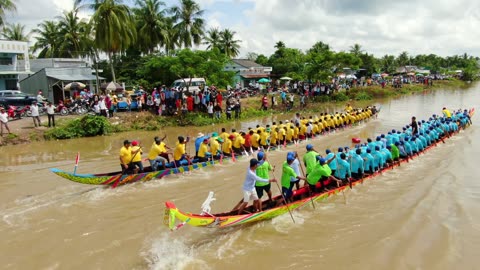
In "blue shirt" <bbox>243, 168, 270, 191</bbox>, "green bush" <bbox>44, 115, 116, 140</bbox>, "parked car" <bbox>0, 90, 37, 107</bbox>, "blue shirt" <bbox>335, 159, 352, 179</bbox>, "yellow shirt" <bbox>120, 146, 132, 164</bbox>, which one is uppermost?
"parked car" <bbox>0, 90, 37, 107</bbox>

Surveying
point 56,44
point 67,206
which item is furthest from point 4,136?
point 56,44

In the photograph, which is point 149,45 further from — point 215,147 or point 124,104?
point 215,147

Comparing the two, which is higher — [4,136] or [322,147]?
[4,136]

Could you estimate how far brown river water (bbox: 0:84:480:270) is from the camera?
24.0 feet

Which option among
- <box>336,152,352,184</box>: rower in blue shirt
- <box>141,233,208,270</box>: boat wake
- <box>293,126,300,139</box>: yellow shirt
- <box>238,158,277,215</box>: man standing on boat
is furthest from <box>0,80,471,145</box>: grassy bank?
A: <box>238,158,277,215</box>: man standing on boat

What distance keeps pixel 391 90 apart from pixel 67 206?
43.5 m

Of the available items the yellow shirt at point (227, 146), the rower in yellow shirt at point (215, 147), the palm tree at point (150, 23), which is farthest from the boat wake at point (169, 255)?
the palm tree at point (150, 23)

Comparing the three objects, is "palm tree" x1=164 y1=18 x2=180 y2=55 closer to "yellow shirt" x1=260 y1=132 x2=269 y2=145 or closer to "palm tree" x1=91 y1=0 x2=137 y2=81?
"palm tree" x1=91 y1=0 x2=137 y2=81

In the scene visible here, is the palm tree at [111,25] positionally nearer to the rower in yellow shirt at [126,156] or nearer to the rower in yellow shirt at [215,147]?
the rower in yellow shirt at [215,147]

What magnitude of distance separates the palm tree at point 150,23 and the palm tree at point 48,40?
359 inches

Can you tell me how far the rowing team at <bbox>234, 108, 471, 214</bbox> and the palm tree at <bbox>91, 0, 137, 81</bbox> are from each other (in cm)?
1885

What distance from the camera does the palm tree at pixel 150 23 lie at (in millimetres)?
35281

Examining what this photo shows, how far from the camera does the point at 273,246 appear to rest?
25.7ft

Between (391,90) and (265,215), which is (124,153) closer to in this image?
(265,215)
